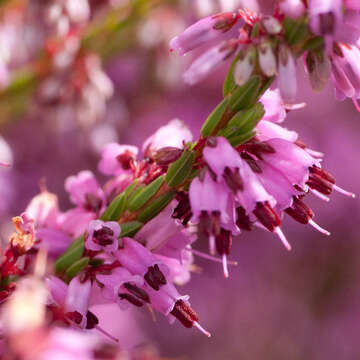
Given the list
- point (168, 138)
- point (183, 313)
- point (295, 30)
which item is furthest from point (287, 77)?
point (183, 313)

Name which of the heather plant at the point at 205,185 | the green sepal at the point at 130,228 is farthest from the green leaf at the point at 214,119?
the green sepal at the point at 130,228

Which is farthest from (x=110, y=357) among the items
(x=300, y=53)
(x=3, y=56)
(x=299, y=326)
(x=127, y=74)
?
(x=299, y=326)

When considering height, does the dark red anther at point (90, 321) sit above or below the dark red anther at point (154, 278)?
below

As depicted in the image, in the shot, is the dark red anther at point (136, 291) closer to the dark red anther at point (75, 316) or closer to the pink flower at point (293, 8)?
the dark red anther at point (75, 316)

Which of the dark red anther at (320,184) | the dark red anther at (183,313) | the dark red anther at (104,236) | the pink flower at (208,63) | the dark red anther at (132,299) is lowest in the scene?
the dark red anther at (183,313)

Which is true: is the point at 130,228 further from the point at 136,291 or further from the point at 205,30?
the point at 205,30

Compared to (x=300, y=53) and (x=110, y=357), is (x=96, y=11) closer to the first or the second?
(x=300, y=53)

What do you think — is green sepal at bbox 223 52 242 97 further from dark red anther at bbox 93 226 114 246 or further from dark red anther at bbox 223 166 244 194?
dark red anther at bbox 93 226 114 246
